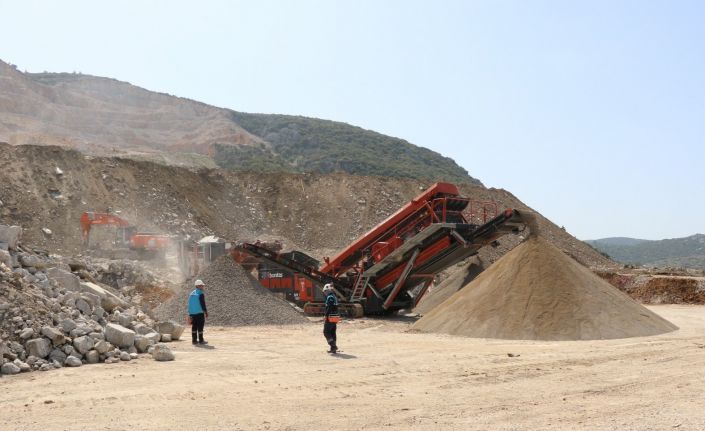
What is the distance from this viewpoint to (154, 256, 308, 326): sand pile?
17.2 meters

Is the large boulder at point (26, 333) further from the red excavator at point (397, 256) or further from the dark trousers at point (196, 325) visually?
the red excavator at point (397, 256)

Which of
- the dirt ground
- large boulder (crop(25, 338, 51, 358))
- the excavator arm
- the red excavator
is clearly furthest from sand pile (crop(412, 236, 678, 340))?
the excavator arm

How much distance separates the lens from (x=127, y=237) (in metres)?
32.2

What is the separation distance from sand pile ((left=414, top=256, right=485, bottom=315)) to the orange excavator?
1484cm

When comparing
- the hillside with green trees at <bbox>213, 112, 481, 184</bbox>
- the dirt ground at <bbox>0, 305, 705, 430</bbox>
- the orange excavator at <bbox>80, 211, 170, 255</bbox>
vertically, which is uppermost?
the hillside with green trees at <bbox>213, 112, 481, 184</bbox>

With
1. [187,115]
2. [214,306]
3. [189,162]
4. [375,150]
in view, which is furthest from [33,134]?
[214,306]

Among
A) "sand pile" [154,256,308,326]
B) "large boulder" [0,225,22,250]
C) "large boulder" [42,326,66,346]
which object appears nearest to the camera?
"large boulder" [42,326,66,346]

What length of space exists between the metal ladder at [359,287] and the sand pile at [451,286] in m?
1.94

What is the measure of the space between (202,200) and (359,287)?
23944 mm

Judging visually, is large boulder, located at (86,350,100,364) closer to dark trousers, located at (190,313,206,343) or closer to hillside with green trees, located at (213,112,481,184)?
dark trousers, located at (190,313,206,343)

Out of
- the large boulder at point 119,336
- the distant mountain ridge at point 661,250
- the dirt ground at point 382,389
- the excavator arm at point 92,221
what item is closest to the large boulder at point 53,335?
the dirt ground at point 382,389

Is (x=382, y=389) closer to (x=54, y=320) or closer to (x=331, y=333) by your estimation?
(x=331, y=333)

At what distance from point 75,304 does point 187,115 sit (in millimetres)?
79400

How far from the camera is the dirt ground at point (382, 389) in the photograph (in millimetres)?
6945
